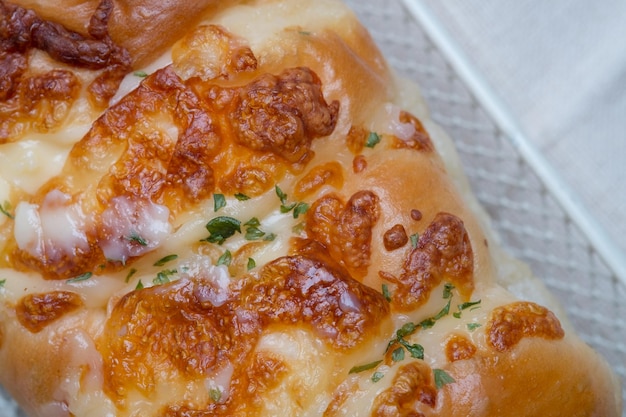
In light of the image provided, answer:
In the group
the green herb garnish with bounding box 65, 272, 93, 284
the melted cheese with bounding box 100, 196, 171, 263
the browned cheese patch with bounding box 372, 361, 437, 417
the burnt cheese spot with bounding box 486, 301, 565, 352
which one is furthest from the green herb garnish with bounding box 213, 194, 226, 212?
the burnt cheese spot with bounding box 486, 301, 565, 352

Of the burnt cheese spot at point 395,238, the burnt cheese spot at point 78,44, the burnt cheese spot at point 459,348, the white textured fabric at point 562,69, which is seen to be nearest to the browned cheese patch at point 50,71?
the burnt cheese spot at point 78,44

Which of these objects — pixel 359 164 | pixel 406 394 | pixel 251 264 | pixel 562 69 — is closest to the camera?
pixel 406 394

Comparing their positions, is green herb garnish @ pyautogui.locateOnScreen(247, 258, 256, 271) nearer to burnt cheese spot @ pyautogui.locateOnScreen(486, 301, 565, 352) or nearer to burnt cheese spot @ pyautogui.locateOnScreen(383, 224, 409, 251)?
burnt cheese spot @ pyautogui.locateOnScreen(383, 224, 409, 251)

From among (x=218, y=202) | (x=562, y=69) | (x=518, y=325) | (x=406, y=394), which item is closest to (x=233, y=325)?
(x=218, y=202)

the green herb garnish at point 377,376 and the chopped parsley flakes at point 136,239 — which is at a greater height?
the chopped parsley flakes at point 136,239

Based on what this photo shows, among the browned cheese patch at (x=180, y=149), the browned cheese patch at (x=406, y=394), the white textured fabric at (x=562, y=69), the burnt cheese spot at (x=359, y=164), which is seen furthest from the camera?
the white textured fabric at (x=562, y=69)

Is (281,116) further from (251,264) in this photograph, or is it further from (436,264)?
(436,264)

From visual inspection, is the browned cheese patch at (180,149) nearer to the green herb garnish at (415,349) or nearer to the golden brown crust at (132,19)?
the golden brown crust at (132,19)

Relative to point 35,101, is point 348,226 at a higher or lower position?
lower
